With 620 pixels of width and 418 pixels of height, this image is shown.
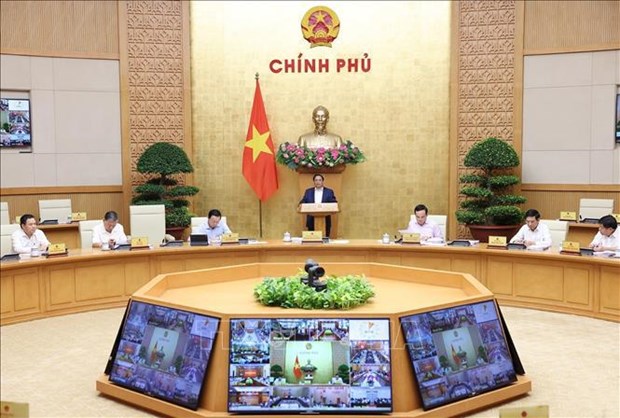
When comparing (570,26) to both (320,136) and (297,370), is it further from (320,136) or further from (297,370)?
(297,370)

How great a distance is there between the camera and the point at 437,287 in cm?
495

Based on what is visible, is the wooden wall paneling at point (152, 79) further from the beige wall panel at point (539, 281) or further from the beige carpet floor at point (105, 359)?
the beige wall panel at point (539, 281)

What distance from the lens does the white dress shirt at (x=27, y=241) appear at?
692 cm

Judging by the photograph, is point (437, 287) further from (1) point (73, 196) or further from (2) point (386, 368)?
(1) point (73, 196)

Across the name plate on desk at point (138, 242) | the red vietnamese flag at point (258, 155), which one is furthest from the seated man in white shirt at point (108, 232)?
the red vietnamese flag at point (258, 155)

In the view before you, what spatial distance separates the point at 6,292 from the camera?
626 cm

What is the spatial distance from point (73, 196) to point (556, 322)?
24.3ft

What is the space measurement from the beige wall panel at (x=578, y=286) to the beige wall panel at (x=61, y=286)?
5.28 metres

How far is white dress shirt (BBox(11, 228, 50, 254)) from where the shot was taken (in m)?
6.92

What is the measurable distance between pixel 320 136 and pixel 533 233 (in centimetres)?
391

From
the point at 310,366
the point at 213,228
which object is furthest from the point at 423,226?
the point at 310,366

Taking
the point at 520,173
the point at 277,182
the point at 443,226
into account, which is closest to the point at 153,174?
the point at 277,182

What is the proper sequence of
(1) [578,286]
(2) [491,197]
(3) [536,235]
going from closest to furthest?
(1) [578,286]
(3) [536,235]
(2) [491,197]

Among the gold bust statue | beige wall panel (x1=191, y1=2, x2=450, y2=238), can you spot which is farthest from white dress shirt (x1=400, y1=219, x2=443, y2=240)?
beige wall panel (x1=191, y1=2, x2=450, y2=238)
